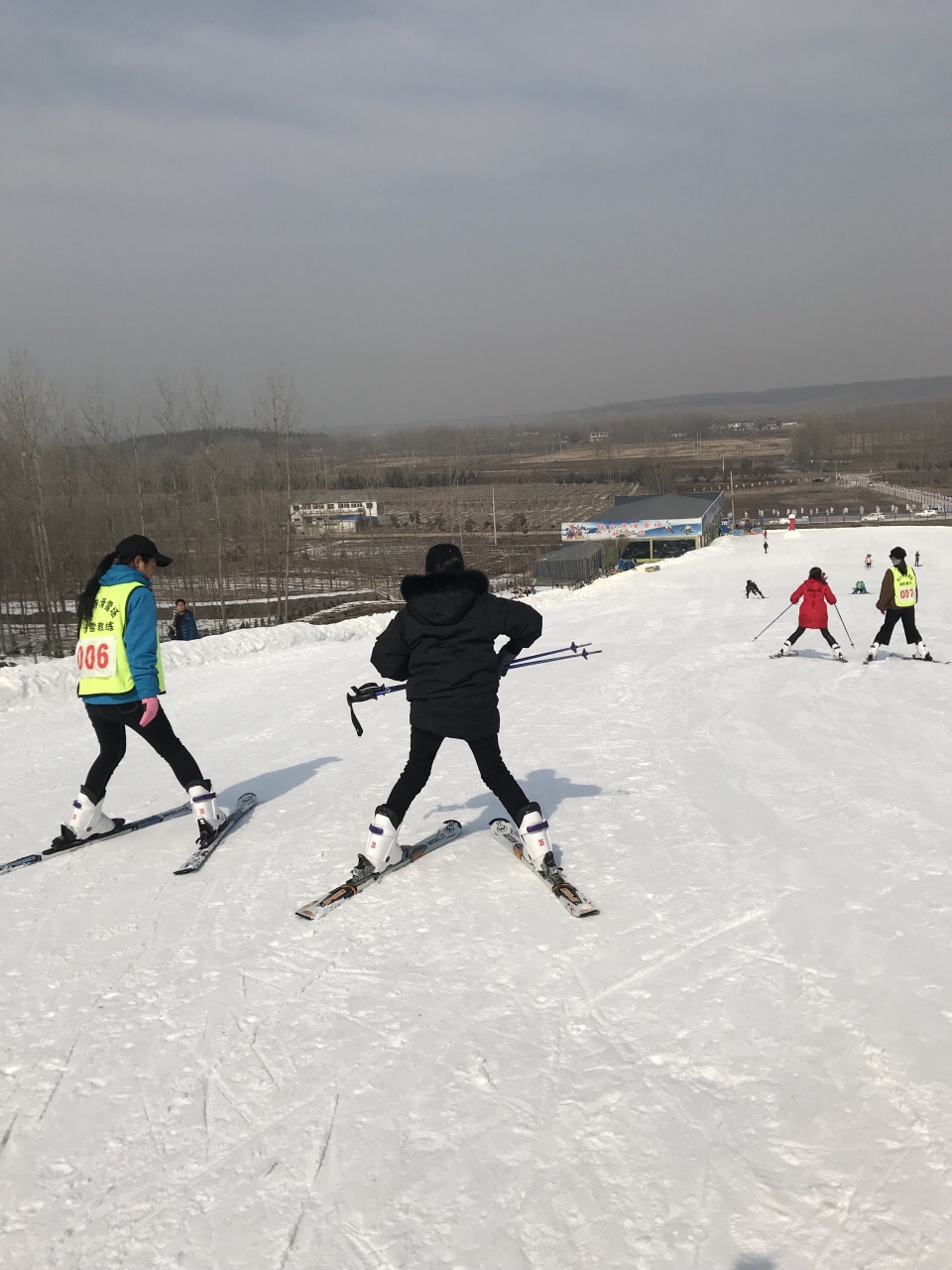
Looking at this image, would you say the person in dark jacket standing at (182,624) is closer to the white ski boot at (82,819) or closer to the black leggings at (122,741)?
the white ski boot at (82,819)

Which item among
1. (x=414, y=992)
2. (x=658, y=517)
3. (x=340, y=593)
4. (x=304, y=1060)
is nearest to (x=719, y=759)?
(x=414, y=992)

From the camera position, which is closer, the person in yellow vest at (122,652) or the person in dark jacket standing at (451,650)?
the person in dark jacket standing at (451,650)

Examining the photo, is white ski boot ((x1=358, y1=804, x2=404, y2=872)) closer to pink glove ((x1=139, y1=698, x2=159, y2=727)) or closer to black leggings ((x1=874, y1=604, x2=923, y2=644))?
pink glove ((x1=139, y1=698, x2=159, y2=727))

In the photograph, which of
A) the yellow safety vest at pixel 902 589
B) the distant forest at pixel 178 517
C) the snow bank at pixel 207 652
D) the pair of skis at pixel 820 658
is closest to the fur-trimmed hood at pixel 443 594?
the yellow safety vest at pixel 902 589

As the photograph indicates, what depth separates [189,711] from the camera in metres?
9.82

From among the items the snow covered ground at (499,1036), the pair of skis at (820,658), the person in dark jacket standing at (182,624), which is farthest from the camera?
the person in dark jacket standing at (182,624)

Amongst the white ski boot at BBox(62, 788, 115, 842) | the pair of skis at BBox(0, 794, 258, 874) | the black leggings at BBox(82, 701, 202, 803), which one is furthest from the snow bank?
the black leggings at BBox(82, 701, 202, 803)

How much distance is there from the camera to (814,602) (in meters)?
10.9

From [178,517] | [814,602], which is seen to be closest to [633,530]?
[178,517]

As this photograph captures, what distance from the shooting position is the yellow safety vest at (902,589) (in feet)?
33.0

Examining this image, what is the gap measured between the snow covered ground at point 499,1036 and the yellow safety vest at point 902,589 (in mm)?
4468

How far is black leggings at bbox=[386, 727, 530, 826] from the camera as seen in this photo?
4012 mm

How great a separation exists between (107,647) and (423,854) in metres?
2.01

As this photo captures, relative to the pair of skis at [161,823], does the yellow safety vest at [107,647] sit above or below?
above
